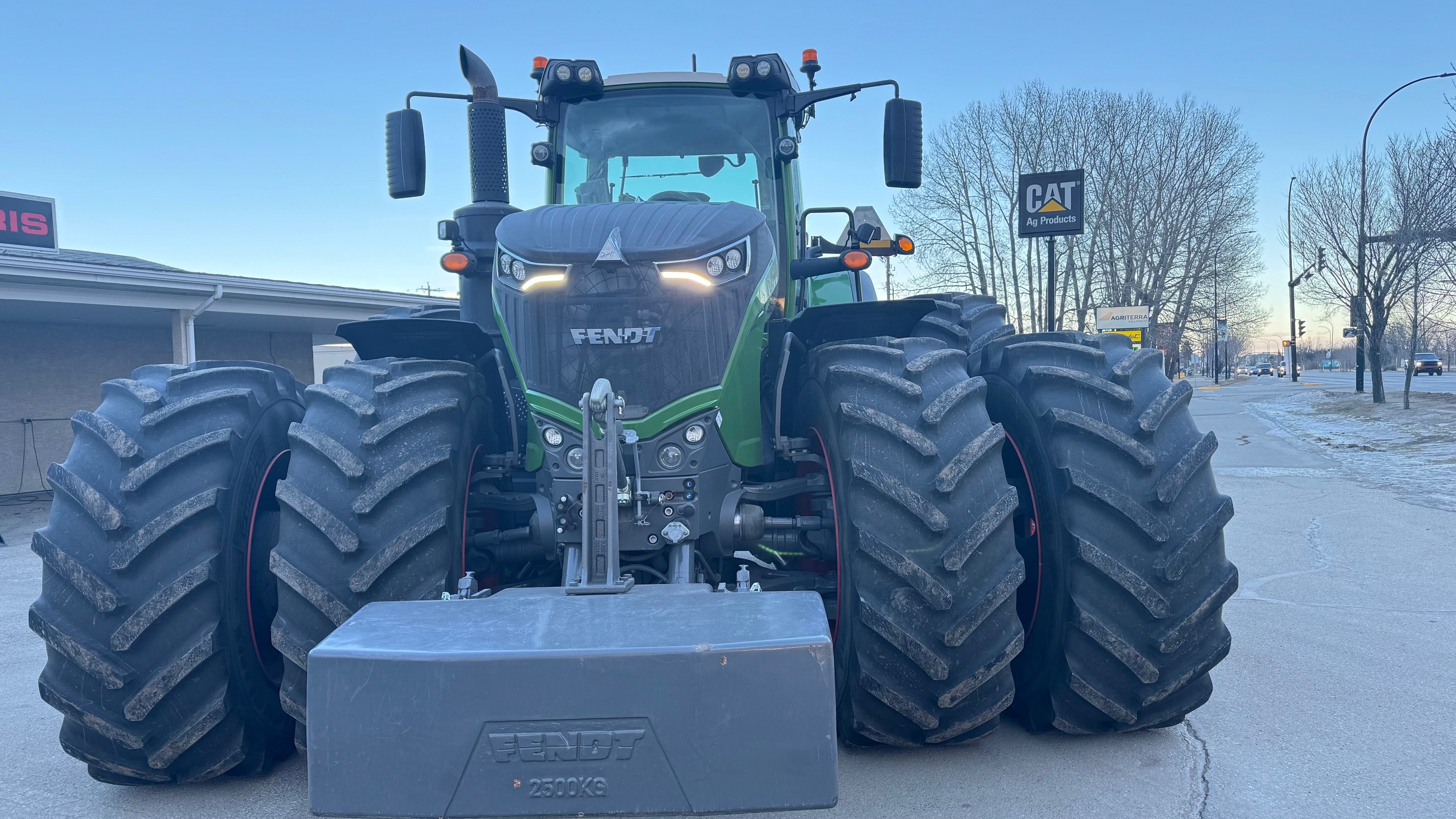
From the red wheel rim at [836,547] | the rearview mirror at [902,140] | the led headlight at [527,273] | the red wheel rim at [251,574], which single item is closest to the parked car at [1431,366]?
the rearview mirror at [902,140]

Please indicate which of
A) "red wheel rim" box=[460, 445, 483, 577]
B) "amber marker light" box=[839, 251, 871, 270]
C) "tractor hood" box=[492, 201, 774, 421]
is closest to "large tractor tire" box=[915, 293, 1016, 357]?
"amber marker light" box=[839, 251, 871, 270]

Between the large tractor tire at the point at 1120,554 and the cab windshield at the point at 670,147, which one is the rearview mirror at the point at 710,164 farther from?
the large tractor tire at the point at 1120,554

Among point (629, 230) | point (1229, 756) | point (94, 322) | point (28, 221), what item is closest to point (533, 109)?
point (629, 230)

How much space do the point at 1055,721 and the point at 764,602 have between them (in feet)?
5.32

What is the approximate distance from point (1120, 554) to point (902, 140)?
210 cm

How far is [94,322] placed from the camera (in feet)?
55.0

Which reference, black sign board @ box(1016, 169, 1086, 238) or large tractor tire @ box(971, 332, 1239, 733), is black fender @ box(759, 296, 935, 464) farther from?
black sign board @ box(1016, 169, 1086, 238)

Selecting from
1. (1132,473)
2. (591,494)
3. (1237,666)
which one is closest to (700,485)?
(591,494)

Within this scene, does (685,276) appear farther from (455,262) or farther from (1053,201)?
(1053,201)

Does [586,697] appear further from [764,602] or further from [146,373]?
[146,373]

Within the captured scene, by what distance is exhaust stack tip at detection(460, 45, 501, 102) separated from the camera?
4.36 m

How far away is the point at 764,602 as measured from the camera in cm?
253

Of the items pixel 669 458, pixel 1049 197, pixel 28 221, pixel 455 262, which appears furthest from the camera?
pixel 28 221

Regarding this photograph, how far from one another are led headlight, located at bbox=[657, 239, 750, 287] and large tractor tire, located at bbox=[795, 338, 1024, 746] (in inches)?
21.3
